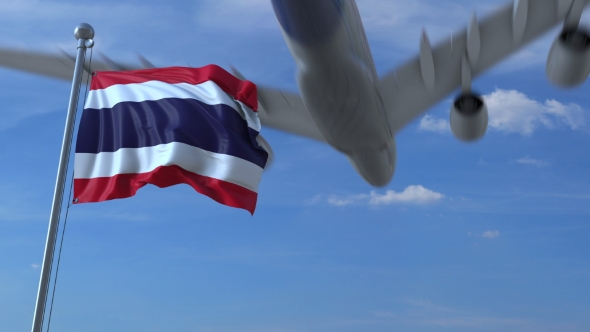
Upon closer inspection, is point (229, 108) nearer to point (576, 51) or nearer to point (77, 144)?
point (77, 144)

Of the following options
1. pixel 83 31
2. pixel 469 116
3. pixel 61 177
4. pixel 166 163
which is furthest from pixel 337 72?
pixel 61 177

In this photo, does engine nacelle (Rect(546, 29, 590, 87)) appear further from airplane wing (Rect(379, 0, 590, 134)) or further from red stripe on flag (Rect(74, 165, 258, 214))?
red stripe on flag (Rect(74, 165, 258, 214))

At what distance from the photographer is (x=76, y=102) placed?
6.90 m

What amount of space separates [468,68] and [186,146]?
38.3ft

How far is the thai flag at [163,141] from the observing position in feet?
25.0

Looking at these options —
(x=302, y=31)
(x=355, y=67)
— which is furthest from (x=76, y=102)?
(x=355, y=67)

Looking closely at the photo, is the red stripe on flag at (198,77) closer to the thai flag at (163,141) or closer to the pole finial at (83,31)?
the thai flag at (163,141)

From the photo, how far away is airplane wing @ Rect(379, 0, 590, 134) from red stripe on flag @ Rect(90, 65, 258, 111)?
26.7 ft

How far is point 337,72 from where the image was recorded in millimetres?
13820

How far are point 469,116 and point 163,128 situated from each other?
40.0ft

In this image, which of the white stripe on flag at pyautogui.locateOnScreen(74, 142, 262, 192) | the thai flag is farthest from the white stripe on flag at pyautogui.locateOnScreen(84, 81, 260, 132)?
the white stripe on flag at pyautogui.locateOnScreen(74, 142, 262, 192)

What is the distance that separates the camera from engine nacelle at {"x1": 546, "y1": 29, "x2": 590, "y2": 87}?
45.8ft

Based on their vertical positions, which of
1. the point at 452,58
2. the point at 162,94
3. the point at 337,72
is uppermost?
the point at 162,94

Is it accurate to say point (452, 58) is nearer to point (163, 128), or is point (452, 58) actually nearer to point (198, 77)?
point (198, 77)
